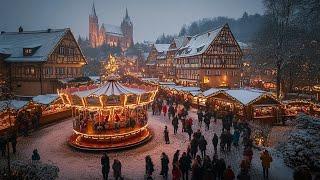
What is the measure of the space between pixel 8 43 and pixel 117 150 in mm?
33932

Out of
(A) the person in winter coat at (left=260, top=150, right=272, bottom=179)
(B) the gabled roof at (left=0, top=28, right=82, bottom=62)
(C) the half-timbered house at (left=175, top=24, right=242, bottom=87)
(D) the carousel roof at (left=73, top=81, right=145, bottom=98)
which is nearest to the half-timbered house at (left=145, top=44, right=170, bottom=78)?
(C) the half-timbered house at (left=175, top=24, right=242, bottom=87)

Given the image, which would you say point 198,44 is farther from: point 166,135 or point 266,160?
point 266,160

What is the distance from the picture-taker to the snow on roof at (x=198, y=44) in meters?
47.8

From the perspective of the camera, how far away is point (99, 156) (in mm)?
18203

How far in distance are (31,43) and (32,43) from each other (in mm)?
185

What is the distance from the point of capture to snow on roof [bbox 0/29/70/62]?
39.5 metres

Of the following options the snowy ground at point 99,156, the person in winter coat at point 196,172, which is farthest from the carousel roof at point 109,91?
the person in winter coat at point 196,172

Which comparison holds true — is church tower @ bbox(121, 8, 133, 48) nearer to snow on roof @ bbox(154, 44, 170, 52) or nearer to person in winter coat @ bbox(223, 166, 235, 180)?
snow on roof @ bbox(154, 44, 170, 52)

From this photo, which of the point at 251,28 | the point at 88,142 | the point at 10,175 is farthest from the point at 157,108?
the point at 251,28

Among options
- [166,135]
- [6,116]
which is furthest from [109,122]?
[6,116]

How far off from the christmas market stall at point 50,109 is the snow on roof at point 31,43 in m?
10.9

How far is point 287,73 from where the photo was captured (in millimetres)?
39312

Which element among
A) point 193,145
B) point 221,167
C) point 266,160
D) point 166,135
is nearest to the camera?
point 221,167

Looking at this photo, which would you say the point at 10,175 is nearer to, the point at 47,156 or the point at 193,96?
the point at 47,156
